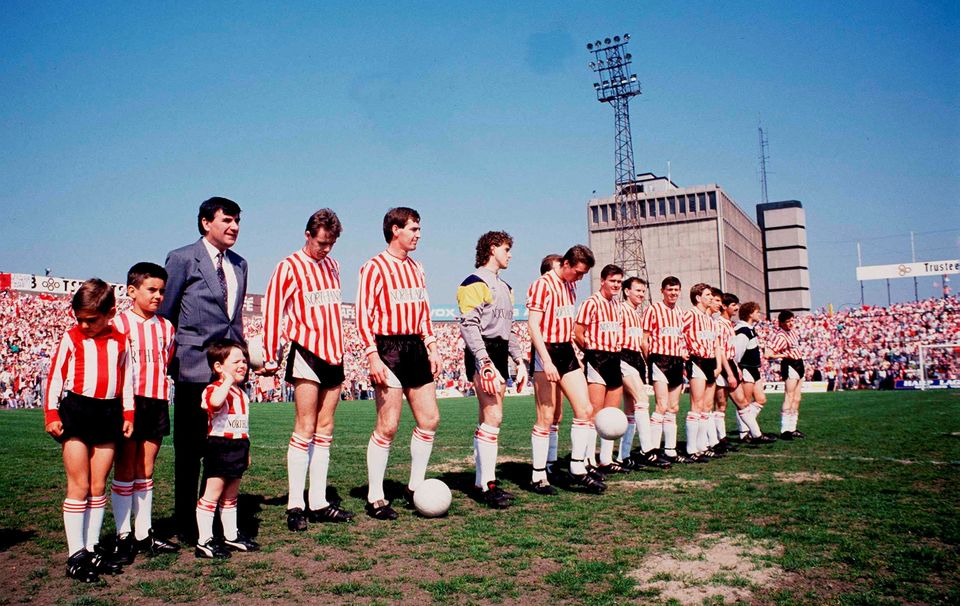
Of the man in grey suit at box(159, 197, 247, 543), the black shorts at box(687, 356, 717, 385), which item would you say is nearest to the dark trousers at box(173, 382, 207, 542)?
the man in grey suit at box(159, 197, 247, 543)

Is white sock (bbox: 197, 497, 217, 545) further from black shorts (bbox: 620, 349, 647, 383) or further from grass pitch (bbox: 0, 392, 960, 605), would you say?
black shorts (bbox: 620, 349, 647, 383)

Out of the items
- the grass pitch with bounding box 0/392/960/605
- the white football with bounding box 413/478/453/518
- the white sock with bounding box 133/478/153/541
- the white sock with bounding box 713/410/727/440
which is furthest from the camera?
the white sock with bounding box 713/410/727/440

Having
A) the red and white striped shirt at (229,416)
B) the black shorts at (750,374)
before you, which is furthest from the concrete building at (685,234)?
the red and white striped shirt at (229,416)

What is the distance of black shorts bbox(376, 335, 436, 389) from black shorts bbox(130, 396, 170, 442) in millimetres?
1779

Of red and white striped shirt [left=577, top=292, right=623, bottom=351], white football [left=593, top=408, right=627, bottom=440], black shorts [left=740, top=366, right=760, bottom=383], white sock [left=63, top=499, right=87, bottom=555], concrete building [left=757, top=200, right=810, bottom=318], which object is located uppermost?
concrete building [left=757, top=200, right=810, bottom=318]

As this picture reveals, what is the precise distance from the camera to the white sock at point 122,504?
486 cm

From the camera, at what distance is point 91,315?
14.8ft

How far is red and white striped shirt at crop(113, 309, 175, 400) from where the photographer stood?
16.2 feet

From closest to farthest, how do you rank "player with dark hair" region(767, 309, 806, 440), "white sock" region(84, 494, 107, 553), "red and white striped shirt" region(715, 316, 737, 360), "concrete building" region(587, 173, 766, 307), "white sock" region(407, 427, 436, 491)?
"white sock" region(84, 494, 107, 553)
"white sock" region(407, 427, 436, 491)
"red and white striped shirt" region(715, 316, 737, 360)
"player with dark hair" region(767, 309, 806, 440)
"concrete building" region(587, 173, 766, 307)

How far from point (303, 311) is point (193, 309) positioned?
87cm

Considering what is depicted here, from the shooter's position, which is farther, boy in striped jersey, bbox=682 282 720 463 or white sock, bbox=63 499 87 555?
boy in striped jersey, bbox=682 282 720 463

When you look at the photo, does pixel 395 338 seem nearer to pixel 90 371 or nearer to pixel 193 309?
pixel 193 309

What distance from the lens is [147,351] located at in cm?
498

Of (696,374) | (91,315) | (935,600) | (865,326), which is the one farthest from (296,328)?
(865,326)
